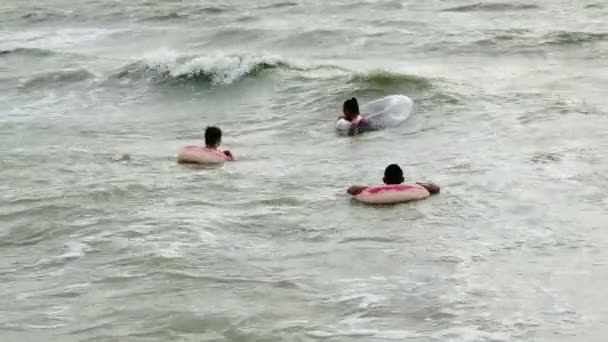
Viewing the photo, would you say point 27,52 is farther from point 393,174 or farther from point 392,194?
point 392,194

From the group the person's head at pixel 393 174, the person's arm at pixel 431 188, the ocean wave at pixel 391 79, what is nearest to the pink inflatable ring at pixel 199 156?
the person's head at pixel 393 174

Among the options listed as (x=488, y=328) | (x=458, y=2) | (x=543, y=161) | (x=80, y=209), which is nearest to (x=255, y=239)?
(x=80, y=209)

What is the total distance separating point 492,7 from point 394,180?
1754 cm

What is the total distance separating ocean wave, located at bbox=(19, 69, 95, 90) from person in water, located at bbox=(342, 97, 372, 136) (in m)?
8.63

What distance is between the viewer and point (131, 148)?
53.2ft

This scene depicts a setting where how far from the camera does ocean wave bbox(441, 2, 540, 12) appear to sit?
28188 millimetres

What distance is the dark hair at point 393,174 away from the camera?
1199 cm

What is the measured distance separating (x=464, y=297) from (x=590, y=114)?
8395 mm

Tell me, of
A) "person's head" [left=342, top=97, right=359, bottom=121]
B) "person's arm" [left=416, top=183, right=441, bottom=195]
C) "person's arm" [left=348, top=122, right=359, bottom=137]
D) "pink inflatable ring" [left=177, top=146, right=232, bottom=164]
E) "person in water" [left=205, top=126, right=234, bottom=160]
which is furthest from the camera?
"person's head" [left=342, top=97, right=359, bottom=121]

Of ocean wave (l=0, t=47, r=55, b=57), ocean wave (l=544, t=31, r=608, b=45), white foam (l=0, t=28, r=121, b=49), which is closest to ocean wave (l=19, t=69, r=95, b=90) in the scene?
ocean wave (l=0, t=47, r=55, b=57)

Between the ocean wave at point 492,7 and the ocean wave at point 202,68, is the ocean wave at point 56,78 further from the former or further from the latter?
the ocean wave at point 492,7

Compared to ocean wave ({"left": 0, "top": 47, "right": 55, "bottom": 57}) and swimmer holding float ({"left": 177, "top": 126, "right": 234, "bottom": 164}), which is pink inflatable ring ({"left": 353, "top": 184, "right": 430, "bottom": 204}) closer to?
swimmer holding float ({"left": 177, "top": 126, "right": 234, "bottom": 164})

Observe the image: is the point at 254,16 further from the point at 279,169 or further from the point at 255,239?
the point at 255,239

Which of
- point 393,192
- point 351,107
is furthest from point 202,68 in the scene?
point 393,192
